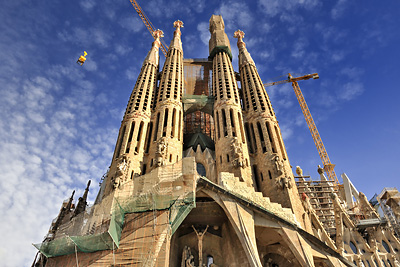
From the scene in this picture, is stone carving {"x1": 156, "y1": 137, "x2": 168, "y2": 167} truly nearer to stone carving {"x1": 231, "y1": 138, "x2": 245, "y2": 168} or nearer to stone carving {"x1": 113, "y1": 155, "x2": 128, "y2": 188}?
stone carving {"x1": 113, "y1": 155, "x2": 128, "y2": 188}

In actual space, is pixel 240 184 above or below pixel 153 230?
above

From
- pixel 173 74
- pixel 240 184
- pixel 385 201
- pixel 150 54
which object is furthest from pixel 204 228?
pixel 385 201

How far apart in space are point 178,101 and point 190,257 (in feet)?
62.2

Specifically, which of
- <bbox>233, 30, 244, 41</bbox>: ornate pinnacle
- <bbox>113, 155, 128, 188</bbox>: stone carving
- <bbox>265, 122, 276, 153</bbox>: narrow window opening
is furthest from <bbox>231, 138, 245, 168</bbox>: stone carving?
<bbox>233, 30, 244, 41</bbox>: ornate pinnacle

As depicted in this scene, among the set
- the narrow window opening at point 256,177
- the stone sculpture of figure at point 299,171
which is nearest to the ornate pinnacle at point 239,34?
the stone sculpture of figure at point 299,171

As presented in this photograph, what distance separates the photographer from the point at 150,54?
137 feet

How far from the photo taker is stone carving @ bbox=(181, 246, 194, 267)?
19.4 m

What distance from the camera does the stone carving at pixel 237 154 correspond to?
26391mm

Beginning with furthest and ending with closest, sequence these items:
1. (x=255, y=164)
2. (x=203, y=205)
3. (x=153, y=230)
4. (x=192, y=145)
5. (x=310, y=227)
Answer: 1. (x=192, y=145)
2. (x=255, y=164)
3. (x=310, y=227)
4. (x=203, y=205)
5. (x=153, y=230)

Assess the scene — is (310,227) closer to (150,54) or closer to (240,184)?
(240,184)

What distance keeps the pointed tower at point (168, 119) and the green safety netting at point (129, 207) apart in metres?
4.85

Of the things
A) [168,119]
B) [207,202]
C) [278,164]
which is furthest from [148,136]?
[278,164]

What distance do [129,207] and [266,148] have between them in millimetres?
15118

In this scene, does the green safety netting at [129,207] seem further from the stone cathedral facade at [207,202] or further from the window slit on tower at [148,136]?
the window slit on tower at [148,136]
